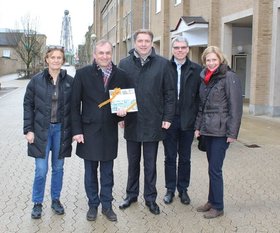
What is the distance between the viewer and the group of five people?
5055 millimetres

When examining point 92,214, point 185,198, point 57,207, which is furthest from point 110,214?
point 185,198

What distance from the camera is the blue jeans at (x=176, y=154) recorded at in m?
5.70

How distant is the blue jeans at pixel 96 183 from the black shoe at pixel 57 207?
391mm

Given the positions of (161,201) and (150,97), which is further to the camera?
(161,201)

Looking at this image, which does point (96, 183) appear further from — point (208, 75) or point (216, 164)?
point (208, 75)

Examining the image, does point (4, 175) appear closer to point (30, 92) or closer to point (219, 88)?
point (30, 92)

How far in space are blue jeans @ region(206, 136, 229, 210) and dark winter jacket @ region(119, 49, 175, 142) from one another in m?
0.57

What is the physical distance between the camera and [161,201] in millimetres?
5930

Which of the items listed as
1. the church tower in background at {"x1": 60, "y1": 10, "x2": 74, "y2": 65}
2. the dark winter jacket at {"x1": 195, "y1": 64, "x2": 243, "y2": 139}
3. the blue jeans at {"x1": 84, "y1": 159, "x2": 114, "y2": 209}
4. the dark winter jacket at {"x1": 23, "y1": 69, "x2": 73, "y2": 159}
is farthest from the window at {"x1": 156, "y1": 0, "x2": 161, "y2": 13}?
the church tower in background at {"x1": 60, "y1": 10, "x2": 74, "y2": 65}

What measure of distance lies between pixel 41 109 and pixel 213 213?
7.46ft

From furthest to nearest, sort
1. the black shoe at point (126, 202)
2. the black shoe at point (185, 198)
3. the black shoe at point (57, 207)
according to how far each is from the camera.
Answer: the black shoe at point (185, 198)
the black shoe at point (126, 202)
the black shoe at point (57, 207)

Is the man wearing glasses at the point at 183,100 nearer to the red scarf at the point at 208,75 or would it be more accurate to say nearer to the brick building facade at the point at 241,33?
the red scarf at the point at 208,75

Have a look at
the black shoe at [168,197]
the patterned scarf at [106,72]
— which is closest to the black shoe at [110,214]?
the black shoe at [168,197]

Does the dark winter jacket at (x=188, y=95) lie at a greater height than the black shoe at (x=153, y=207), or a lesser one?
greater
